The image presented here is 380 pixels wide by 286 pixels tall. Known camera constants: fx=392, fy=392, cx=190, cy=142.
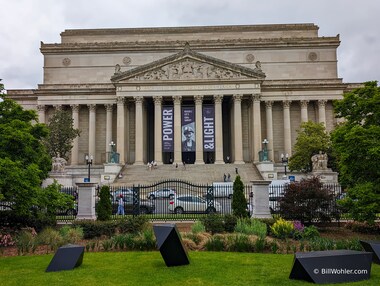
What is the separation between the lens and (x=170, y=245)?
1233 cm

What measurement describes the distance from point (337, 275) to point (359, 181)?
10877 millimetres

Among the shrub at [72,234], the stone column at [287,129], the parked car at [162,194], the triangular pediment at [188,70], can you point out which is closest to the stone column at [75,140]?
the triangular pediment at [188,70]

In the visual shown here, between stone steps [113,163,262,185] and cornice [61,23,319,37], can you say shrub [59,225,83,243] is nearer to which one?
stone steps [113,163,262,185]

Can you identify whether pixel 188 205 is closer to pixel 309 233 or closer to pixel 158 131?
pixel 309 233

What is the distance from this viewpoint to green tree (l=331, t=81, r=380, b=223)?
18.1m

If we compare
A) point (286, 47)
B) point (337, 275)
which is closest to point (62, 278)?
point (337, 275)

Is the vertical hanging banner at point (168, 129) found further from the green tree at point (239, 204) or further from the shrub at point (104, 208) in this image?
the green tree at point (239, 204)

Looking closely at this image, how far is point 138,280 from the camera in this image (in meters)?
11.1

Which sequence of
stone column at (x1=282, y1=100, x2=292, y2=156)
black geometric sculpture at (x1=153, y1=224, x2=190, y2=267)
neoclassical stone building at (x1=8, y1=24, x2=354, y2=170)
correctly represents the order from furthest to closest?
stone column at (x1=282, y1=100, x2=292, y2=156) → neoclassical stone building at (x1=8, y1=24, x2=354, y2=170) → black geometric sculpture at (x1=153, y1=224, x2=190, y2=267)

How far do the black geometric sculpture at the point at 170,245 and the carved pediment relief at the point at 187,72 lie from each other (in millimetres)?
45405

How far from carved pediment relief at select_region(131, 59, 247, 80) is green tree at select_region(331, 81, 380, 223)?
35979 millimetres

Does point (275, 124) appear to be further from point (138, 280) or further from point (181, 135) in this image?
point (138, 280)

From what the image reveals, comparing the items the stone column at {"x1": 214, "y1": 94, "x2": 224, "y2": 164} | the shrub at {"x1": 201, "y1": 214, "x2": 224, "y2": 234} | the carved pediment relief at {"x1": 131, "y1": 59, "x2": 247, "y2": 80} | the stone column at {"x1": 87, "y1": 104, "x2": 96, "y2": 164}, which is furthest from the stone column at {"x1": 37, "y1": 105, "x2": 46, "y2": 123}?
the shrub at {"x1": 201, "y1": 214, "x2": 224, "y2": 234}

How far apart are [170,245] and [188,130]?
140ft
